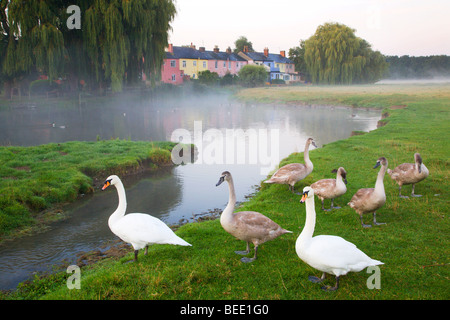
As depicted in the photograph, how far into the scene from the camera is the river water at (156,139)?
32.6 ft

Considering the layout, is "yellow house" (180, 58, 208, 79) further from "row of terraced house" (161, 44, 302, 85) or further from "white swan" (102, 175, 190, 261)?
"white swan" (102, 175, 190, 261)

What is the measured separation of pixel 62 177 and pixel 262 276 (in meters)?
11.3

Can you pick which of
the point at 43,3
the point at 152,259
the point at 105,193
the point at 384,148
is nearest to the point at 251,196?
the point at 105,193

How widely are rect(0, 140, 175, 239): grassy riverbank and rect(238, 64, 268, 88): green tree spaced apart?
2408 inches

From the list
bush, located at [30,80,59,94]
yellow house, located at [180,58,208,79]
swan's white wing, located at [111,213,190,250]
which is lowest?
swan's white wing, located at [111,213,190,250]

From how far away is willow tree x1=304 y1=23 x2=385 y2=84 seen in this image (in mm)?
68812

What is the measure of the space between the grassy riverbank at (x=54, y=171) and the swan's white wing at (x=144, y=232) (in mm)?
5373

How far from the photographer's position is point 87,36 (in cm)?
3775

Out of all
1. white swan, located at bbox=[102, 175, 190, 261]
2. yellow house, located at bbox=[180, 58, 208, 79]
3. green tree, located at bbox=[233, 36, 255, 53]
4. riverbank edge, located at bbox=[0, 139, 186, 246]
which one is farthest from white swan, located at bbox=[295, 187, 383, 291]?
green tree, located at bbox=[233, 36, 255, 53]

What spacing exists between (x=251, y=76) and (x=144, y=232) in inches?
3020

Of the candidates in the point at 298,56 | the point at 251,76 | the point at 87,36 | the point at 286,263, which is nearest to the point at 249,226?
the point at 286,263

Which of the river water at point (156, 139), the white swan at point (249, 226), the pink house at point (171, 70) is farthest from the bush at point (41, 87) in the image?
the white swan at point (249, 226)

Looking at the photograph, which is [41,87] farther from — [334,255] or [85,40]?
[334,255]
